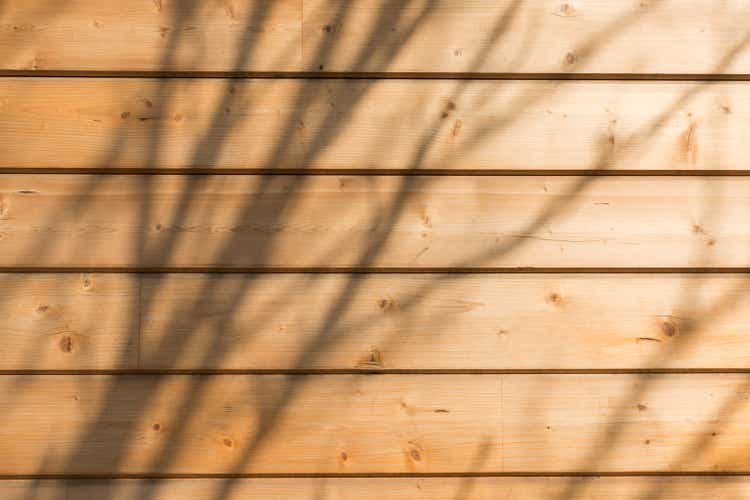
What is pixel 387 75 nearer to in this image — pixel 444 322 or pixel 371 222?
pixel 371 222

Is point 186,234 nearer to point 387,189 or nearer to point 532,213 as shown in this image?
point 387,189

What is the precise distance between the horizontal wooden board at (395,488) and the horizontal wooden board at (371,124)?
717mm

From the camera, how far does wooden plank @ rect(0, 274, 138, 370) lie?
1.49m

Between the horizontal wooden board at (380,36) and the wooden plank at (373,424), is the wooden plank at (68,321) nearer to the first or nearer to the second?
the wooden plank at (373,424)

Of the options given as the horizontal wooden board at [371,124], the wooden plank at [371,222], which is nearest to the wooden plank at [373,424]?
the wooden plank at [371,222]

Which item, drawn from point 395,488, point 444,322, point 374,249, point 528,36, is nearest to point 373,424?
point 395,488

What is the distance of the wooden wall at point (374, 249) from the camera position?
1.49 meters

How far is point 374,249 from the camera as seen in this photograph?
4.99 feet

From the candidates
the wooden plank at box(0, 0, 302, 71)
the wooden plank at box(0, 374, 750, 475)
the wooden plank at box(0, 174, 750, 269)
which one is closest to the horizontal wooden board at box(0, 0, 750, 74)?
the wooden plank at box(0, 0, 302, 71)

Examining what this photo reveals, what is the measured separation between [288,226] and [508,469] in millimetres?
752

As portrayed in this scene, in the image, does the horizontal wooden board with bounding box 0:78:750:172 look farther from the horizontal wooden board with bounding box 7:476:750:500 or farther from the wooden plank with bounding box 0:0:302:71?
the horizontal wooden board with bounding box 7:476:750:500

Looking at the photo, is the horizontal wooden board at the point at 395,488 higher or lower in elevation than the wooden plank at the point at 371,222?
lower

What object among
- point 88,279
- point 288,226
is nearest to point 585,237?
point 288,226

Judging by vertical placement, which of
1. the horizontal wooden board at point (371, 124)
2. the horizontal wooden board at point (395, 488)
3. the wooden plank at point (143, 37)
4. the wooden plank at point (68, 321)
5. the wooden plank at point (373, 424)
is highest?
the wooden plank at point (143, 37)
